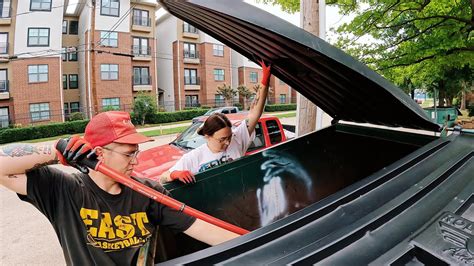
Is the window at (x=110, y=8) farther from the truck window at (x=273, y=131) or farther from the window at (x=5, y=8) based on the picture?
the truck window at (x=273, y=131)

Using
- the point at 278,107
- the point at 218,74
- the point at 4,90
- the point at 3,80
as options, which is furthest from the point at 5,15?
the point at 278,107

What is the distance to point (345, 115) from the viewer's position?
306 cm

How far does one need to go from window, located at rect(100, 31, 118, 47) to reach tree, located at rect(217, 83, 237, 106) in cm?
1187

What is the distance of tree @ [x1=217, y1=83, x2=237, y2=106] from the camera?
105ft

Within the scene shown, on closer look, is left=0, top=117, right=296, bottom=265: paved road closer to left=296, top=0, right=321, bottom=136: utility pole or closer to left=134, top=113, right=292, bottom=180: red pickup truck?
left=134, top=113, right=292, bottom=180: red pickup truck

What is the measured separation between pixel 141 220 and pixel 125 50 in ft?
102

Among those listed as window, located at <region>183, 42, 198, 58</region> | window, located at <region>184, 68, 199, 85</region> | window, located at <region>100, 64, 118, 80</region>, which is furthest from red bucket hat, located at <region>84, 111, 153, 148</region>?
window, located at <region>183, 42, 198, 58</region>

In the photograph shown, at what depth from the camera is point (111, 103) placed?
91.0ft

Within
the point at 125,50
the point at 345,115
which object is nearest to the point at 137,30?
the point at 125,50

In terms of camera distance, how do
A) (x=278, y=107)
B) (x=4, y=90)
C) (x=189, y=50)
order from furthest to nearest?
1. (x=278, y=107)
2. (x=189, y=50)
3. (x=4, y=90)

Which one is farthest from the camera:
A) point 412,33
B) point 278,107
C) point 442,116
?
point 278,107

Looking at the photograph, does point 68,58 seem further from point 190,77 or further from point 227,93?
point 227,93

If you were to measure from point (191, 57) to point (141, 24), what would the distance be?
6.44 meters

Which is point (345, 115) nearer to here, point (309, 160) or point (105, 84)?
point (309, 160)
